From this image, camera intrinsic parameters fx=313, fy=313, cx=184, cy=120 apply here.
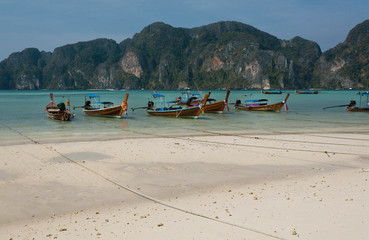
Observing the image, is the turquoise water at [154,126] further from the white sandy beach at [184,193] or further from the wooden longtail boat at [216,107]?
the white sandy beach at [184,193]

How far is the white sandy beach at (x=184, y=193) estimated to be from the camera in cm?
623

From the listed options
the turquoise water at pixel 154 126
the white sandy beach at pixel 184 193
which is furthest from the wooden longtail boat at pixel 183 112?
the white sandy beach at pixel 184 193

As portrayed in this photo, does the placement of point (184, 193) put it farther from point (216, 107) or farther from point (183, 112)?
point (216, 107)

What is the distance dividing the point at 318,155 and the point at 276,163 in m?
2.64

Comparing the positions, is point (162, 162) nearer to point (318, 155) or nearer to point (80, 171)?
point (80, 171)

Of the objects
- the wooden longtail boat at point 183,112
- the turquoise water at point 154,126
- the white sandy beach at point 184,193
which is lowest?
the turquoise water at point 154,126

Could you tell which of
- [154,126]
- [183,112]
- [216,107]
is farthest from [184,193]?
[216,107]

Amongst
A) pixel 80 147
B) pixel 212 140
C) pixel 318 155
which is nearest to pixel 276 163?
pixel 318 155

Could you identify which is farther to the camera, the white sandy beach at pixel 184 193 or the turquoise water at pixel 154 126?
the turquoise water at pixel 154 126

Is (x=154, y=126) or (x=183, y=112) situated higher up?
(x=183, y=112)

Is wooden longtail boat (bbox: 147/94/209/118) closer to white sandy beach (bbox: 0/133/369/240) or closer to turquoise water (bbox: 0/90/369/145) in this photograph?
turquoise water (bbox: 0/90/369/145)

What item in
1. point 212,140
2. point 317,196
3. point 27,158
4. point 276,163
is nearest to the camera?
point 317,196

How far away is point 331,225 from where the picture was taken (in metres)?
6.28

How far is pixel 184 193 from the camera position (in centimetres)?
860
